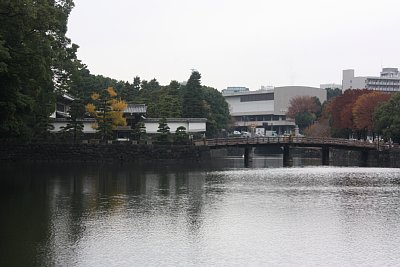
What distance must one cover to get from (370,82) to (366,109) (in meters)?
98.3

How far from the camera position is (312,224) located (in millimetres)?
19094

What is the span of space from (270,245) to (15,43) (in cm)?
2045

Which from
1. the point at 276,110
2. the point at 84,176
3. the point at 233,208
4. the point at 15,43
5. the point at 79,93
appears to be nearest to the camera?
the point at 233,208

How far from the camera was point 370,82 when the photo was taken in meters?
168

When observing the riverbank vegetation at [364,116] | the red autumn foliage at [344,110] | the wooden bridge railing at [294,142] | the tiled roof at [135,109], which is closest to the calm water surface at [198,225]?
the wooden bridge railing at [294,142]

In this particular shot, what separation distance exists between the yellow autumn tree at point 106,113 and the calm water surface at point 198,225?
31303 millimetres

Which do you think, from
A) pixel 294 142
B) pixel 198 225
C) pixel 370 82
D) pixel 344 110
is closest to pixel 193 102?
pixel 294 142

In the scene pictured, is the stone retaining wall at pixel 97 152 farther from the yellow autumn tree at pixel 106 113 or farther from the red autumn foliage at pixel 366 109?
the red autumn foliage at pixel 366 109

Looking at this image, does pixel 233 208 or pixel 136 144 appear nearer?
pixel 233 208

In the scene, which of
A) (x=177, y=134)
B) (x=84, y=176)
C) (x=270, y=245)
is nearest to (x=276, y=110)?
(x=177, y=134)

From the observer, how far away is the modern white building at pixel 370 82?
548ft

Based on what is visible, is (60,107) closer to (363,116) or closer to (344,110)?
(344,110)

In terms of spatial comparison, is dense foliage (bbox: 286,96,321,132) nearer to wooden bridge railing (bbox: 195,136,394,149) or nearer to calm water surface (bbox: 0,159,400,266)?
wooden bridge railing (bbox: 195,136,394,149)

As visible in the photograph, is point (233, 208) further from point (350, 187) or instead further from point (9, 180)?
point (9, 180)
